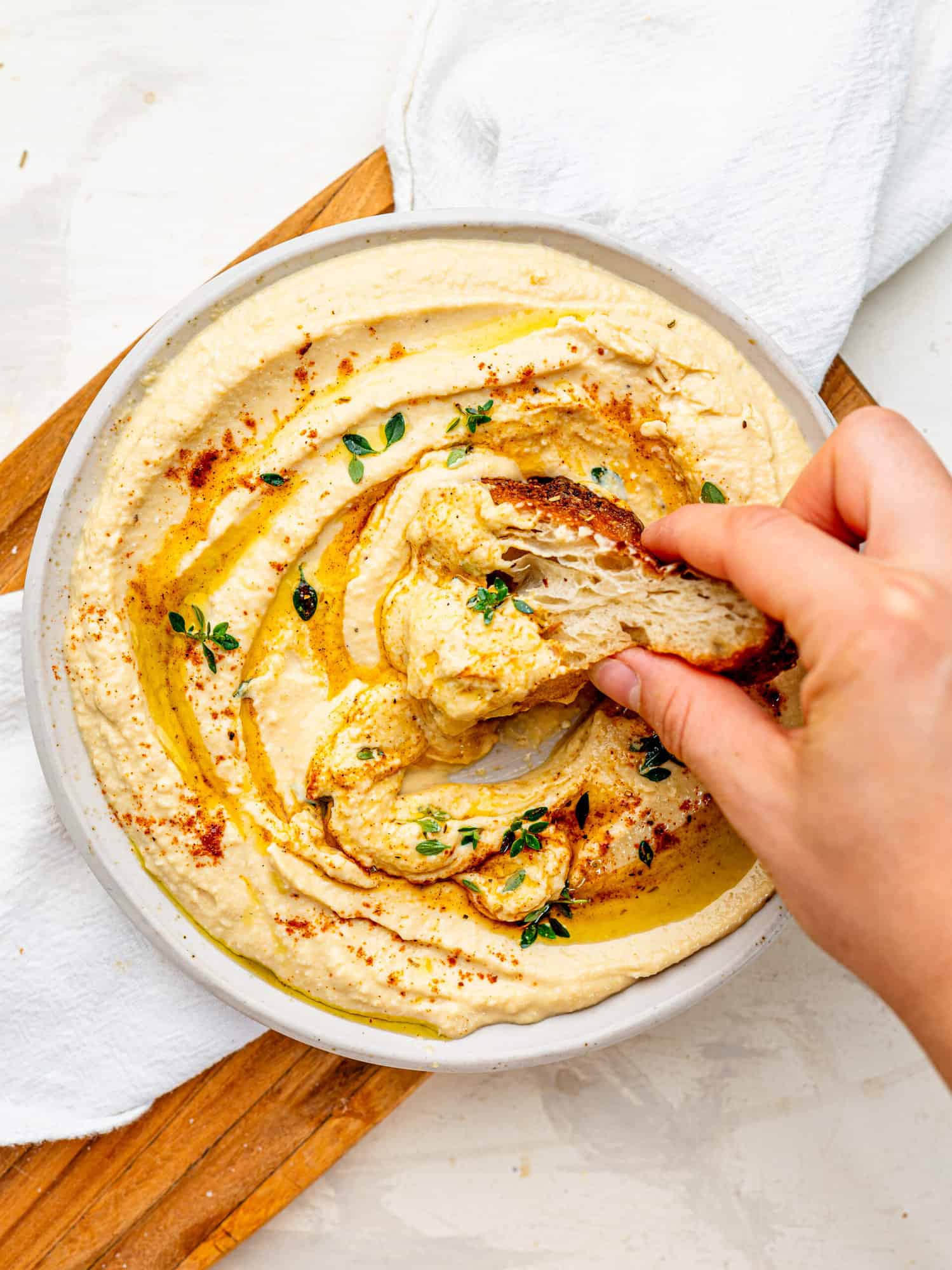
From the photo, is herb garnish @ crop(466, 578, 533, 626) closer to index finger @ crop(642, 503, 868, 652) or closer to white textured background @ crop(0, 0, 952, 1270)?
index finger @ crop(642, 503, 868, 652)

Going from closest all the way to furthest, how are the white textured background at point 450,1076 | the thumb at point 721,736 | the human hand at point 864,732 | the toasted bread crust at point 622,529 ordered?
the human hand at point 864,732 → the thumb at point 721,736 → the toasted bread crust at point 622,529 → the white textured background at point 450,1076

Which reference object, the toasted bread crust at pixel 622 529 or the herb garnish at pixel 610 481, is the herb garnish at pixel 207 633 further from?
the herb garnish at pixel 610 481

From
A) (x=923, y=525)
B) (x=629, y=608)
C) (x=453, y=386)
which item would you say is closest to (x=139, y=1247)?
(x=629, y=608)

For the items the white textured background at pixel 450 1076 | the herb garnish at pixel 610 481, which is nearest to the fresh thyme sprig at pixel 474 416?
the herb garnish at pixel 610 481

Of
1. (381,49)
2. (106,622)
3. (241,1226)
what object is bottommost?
(241,1226)

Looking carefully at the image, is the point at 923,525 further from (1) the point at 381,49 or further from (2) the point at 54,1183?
(2) the point at 54,1183

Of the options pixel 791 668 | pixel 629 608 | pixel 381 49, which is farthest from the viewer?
pixel 381 49
